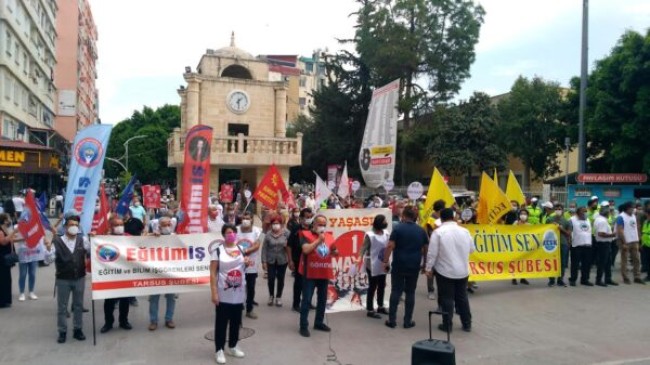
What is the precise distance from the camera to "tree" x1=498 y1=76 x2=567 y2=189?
115 feet

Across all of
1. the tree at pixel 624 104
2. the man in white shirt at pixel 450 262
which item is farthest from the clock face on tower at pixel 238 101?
the man in white shirt at pixel 450 262

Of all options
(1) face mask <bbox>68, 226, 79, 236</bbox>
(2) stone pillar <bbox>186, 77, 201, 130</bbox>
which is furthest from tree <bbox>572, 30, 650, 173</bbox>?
(1) face mask <bbox>68, 226, 79, 236</bbox>

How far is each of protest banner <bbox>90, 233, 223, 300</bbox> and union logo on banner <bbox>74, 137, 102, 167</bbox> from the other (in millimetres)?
1642

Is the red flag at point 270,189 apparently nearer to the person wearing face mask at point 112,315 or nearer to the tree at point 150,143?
the person wearing face mask at point 112,315

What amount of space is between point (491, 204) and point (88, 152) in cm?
775

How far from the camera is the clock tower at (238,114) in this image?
86.0 ft

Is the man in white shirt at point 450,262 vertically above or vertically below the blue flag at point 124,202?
below

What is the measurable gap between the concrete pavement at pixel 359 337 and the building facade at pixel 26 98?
54.7ft

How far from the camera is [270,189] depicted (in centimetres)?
1417

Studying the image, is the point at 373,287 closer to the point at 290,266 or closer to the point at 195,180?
the point at 290,266

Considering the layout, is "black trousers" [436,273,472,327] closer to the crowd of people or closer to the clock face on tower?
the crowd of people

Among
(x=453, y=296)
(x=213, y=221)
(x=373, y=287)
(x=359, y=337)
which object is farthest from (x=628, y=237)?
(x=213, y=221)

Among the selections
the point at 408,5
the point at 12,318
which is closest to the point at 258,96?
the point at 408,5

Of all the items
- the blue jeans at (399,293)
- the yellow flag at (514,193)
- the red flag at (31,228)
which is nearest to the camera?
the blue jeans at (399,293)
